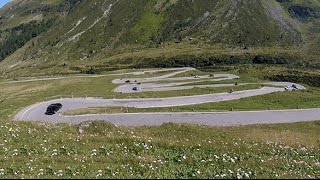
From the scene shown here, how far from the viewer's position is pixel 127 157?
26547 millimetres

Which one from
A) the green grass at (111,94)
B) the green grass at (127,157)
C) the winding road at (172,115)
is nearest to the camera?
the green grass at (127,157)

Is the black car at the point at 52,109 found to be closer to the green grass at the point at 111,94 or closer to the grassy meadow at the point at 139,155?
the green grass at the point at 111,94

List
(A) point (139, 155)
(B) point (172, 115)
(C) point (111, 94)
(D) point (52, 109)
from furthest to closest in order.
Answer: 1. (C) point (111, 94)
2. (D) point (52, 109)
3. (B) point (172, 115)
4. (A) point (139, 155)

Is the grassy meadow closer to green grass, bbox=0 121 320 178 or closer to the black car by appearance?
green grass, bbox=0 121 320 178

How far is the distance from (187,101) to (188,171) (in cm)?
9027

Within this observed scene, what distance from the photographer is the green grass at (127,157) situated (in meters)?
22.2

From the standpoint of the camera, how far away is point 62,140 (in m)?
31.5

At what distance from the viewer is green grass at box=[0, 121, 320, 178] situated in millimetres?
22188

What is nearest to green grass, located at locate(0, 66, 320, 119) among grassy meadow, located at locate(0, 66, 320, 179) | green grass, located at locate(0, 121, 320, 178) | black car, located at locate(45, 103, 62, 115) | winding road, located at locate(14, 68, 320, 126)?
winding road, located at locate(14, 68, 320, 126)

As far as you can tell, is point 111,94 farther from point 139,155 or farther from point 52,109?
point 139,155

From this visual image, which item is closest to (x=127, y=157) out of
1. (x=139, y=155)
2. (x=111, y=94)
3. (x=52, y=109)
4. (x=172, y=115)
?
(x=139, y=155)

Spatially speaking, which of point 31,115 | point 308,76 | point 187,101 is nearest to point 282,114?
point 187,101

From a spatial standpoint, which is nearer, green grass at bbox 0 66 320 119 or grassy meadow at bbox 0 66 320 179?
grassy meadow at bbox 0 66 320 179

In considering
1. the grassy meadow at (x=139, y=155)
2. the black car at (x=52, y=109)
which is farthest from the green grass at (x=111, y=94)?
the grassy meadow at (x=139, y=155)
